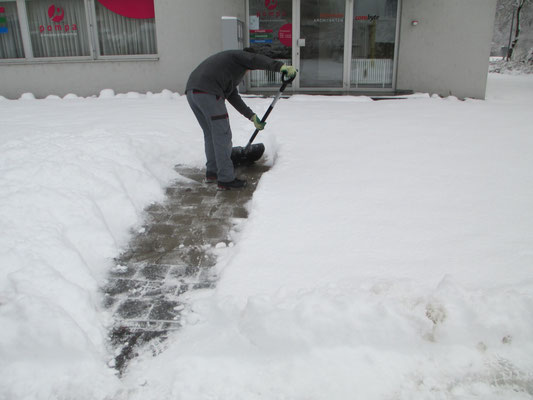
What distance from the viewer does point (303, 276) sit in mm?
2939

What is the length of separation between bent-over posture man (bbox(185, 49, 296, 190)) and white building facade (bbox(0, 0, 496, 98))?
17.6 ft

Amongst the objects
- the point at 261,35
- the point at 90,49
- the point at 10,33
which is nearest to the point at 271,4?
the point at 261,35

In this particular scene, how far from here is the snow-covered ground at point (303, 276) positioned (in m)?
2.23

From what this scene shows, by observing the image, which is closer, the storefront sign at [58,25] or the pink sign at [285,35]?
the pink sign at [285,35]

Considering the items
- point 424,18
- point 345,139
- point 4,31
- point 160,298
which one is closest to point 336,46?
point 424,18

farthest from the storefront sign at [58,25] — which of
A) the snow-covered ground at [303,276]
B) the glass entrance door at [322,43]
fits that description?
the snow-covered ground at [303,276]

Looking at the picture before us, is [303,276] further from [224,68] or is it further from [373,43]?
[373,43]

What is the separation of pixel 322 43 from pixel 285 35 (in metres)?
0.88

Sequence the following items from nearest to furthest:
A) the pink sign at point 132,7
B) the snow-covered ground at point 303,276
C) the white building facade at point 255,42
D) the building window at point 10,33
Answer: the snow-covered ground at point 303,276 → the white building facade at point 255,42 → the pink sign at point 132,7 → the building window at point 10,33

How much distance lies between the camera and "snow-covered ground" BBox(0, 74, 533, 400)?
223 centimetres

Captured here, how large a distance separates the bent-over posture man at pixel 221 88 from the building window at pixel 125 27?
697cm

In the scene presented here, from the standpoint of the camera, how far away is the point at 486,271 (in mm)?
2877

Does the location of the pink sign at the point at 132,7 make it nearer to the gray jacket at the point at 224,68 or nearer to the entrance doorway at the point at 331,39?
the entrance doorway at the point at 331,39

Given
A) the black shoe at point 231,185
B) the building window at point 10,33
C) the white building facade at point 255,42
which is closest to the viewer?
the black shoe at point 231,185
